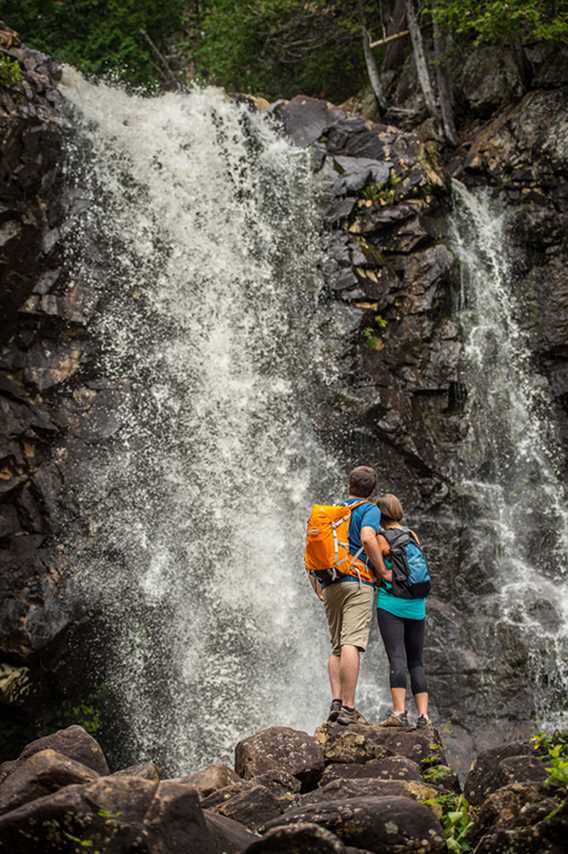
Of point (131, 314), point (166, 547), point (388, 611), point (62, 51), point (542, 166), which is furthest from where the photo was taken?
point (62, 51)

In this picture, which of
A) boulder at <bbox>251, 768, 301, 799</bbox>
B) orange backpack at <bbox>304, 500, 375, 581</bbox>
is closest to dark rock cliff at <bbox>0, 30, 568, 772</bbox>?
orange backpack at <bbox>304, 500, 375, 581</bbox>

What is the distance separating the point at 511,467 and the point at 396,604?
705 centimetres

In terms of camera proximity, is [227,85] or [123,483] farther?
[227,85]

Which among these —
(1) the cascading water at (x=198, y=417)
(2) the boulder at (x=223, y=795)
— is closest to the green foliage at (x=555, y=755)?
(2) the boulder at (x=223, y=795)

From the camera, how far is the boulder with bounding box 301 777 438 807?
4.64 m

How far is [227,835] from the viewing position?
4012 mm

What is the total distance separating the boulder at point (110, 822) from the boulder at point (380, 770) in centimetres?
171

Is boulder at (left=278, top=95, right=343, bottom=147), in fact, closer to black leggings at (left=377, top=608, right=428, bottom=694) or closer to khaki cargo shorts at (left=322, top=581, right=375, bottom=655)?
khaki cargo shorts at (left=322, top=581, right=375, bottom=655)

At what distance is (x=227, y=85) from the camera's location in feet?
70.2

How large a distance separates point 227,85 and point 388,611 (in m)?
17.4

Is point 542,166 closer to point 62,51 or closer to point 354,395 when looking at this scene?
point 354,395

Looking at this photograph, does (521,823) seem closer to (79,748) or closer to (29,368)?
(79,748)

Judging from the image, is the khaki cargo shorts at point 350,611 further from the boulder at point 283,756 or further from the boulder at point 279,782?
the boulder at point 279,782

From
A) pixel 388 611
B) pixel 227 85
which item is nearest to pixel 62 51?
pixel 227 85
